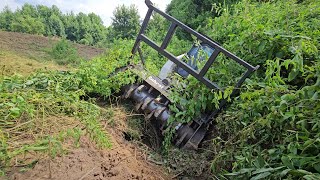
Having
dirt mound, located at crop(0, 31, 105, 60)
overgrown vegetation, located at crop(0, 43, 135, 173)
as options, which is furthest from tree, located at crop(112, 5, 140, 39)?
overgrown vegetation, located at crop(0, 43, 135, 173)

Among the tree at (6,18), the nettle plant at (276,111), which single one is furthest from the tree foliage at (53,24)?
the nettle plant at (276,111)

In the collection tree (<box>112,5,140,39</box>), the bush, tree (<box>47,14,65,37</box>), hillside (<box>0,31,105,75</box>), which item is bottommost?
hillside (<box>0,31,105,75</box>)

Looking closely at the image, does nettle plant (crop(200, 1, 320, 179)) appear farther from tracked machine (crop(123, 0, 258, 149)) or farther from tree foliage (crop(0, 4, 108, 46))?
tree foliage (crop(0, 4, 108, 46))

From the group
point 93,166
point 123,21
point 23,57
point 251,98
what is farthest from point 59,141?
point 123,21

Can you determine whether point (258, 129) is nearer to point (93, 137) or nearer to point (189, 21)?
point (93, 137)

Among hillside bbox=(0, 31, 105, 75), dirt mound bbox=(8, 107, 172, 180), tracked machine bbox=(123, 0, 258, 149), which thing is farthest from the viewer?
hillside bbox=(0, 31, 105, 75)

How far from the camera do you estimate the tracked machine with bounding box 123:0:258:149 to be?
3.46 m

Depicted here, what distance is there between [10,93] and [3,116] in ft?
1.61

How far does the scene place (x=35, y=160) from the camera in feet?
7.84

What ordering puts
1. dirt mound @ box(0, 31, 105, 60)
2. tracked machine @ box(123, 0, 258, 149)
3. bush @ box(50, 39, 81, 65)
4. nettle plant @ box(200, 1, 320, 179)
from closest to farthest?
nettle plant @ box(200, 1, 320, 179) → tracked machine @ box(123, 0, 258, 149) → bush @ box(50, 39, 81, 65) → dirt mound @ box(0, 31, 105, 60)

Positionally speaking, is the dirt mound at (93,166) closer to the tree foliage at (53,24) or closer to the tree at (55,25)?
the tree foliage at (53,24)

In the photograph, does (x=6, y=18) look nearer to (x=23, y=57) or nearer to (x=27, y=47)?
(x=27, y=47)

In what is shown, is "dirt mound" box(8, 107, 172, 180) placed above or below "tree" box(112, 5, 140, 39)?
below

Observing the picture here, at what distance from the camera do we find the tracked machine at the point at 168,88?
3461 millimetres
